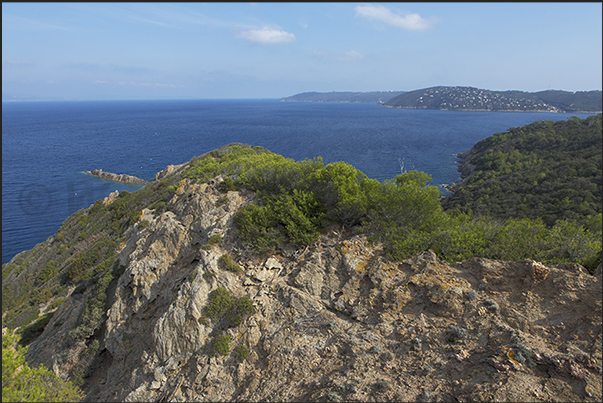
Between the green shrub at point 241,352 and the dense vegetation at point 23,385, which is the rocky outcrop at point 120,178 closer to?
the dense vegetation at point 23,385

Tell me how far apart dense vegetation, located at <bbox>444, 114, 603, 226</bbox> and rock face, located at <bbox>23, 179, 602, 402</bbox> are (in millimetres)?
16479

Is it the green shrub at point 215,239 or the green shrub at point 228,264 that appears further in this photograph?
the green shrub at point 215,239

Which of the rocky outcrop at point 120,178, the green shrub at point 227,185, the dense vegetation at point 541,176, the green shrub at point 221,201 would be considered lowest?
the rocky outcrop at point 120,178

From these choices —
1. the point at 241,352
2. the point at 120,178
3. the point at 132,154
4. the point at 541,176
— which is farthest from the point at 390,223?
the point at 132,154

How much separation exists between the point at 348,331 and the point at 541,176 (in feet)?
160

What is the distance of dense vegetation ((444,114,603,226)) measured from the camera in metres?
35.1

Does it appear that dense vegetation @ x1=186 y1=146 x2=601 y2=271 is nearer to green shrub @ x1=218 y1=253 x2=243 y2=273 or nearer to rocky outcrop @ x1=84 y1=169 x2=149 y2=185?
green shrub @ x1=218 y1=253 x2=243 y2=273

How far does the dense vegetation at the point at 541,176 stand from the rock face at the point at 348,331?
16.5 metres

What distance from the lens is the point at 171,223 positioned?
16.5 metres

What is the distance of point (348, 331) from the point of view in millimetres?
9758

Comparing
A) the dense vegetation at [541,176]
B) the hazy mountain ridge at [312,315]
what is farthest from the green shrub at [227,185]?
the dense vegetation at [541,176]

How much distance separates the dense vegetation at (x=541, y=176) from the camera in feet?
115

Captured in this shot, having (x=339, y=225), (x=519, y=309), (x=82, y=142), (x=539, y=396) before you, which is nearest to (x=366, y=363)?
A: (x=539, y=396)

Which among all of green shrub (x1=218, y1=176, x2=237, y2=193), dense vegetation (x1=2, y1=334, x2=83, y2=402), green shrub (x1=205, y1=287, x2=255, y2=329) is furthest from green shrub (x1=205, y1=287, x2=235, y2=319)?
green shrub (x1=218, y1=176, x2=237, y2=193)
